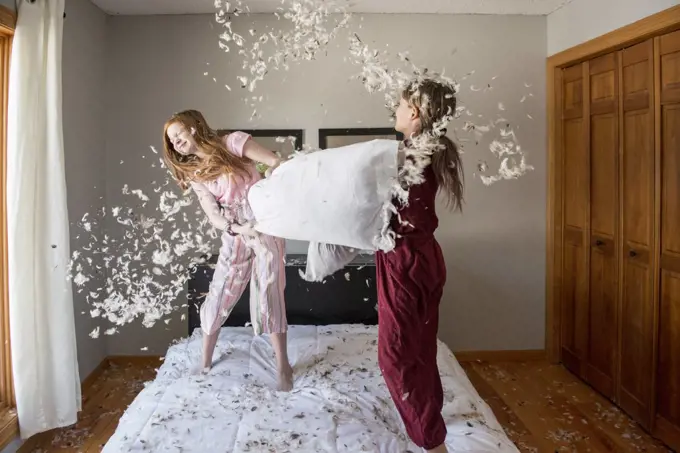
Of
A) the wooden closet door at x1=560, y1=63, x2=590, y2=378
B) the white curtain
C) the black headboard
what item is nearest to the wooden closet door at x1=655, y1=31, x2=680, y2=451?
the wooden closet door at x1=560, y1=63, x2=590, y2=378

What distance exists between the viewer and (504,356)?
13.7 ft

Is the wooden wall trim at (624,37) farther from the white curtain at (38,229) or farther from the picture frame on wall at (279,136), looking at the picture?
the white curtain at (38,229)

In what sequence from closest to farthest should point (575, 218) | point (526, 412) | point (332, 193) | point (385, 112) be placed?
point (332, 193) → point (526, 412) → point (575, 218) → point (385, 112)

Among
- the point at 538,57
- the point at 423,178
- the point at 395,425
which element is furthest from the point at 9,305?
the point at 538,57

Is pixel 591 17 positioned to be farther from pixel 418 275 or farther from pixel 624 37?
pixel 418 275

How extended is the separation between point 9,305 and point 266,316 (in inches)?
50.5

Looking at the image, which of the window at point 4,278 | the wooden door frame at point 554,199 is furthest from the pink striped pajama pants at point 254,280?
the wooden door frame at point 554,199

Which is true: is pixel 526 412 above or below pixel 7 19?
below

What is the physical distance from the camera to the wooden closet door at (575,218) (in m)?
3.68

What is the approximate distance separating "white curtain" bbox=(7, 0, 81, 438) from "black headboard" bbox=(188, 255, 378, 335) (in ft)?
2.74

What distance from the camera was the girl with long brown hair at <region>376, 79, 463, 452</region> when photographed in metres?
1.55

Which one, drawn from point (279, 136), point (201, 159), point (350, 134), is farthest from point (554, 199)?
point (201, 159)

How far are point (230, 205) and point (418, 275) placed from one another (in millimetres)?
574

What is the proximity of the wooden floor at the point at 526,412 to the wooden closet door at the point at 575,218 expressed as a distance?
0.74ft
